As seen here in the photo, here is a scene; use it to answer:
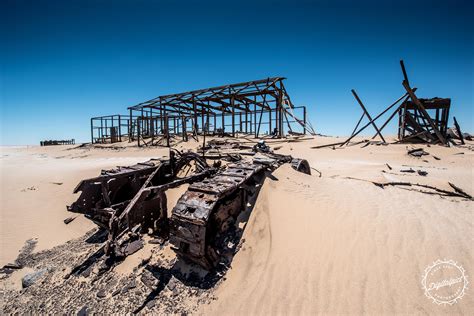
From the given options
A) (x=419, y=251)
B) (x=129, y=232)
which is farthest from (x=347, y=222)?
(x=129, y=232)

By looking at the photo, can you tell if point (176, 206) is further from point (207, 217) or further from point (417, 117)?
point (417, 117)

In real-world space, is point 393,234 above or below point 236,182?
below

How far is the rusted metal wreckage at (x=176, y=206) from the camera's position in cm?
300

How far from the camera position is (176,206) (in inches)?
123

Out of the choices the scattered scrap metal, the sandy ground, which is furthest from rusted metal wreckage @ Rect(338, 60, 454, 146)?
the sandy ground

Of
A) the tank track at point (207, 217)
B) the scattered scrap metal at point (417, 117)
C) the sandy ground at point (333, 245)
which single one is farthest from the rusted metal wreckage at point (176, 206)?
the scattered scrap metal at point (417, 117)

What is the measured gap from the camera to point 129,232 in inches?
175

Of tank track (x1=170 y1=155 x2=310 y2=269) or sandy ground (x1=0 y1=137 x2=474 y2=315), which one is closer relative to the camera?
sandy ground (x1=0 y1=137 x2=474 y2=315)

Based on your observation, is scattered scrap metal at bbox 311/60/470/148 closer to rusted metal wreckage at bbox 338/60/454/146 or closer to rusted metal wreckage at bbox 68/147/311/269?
rusted metal wreckage at bbox 338/60/454/146

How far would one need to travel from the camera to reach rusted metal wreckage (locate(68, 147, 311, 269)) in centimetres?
300

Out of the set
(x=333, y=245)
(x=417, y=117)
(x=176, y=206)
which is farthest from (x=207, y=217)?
(x=417, y=117)

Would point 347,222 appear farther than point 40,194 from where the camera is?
No

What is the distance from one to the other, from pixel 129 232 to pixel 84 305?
1.48 metres

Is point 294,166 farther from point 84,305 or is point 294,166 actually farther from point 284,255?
point 84,305
